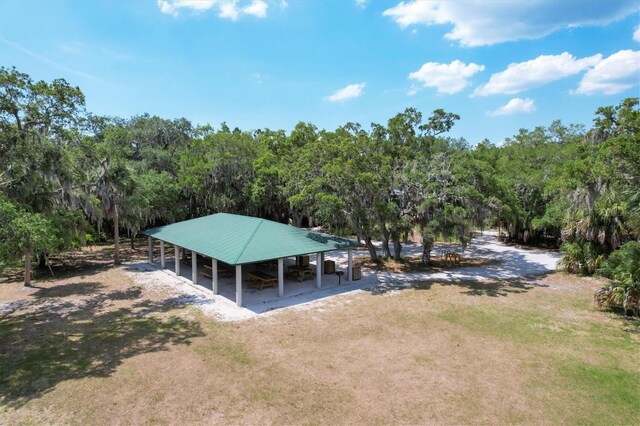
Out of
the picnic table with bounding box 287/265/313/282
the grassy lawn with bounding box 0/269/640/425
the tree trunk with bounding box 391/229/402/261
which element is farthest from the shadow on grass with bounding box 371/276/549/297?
the tree trunk with bounding box 391/229/402/261

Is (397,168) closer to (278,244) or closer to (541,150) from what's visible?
(278,244)

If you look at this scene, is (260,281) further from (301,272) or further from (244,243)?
(244,243)

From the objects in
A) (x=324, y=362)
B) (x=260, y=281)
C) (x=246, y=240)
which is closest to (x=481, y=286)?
(x=260, y=281)

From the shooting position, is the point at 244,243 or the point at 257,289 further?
the point at 257,289

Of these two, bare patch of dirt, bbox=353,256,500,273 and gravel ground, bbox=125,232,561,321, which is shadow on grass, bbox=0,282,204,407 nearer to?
gravel ground, bbox=125,232,561,321

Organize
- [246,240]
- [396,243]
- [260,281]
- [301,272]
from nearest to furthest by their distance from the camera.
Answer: [246,240] → [260,281] → [301,272] → [396,243]
